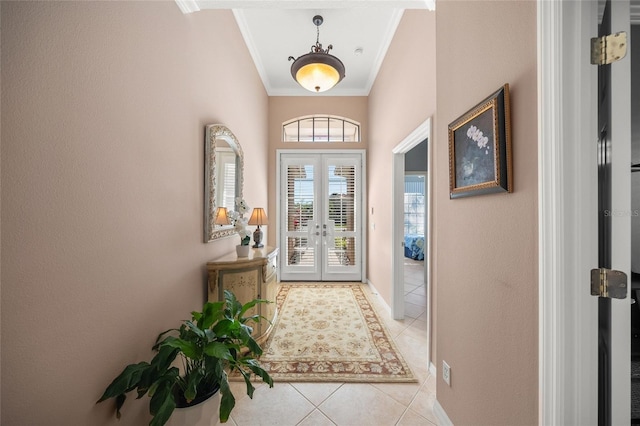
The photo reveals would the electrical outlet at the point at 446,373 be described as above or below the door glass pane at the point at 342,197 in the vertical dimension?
below

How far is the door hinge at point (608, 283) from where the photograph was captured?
0.85 metres

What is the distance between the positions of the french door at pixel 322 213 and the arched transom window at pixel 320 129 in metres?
0.33

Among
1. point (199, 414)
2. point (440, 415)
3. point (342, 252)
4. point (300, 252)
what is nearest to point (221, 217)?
point (199, 414)

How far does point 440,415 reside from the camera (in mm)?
1604

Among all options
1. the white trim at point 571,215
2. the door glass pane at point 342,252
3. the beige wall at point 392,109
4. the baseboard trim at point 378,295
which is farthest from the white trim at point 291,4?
the door glass pane at point 342,252

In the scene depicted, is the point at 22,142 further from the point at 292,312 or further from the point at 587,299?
the point at 292,312

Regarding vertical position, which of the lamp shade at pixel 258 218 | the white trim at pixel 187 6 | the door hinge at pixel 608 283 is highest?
the white trim at pixel 187 6

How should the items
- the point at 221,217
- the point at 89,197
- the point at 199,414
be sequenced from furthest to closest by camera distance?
the point at 221,217, the point at 199,414, the point at 89,197

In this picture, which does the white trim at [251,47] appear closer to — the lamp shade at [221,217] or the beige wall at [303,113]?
the beige wall at [303,113]

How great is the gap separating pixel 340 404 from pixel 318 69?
3.05m

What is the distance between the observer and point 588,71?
88 cm

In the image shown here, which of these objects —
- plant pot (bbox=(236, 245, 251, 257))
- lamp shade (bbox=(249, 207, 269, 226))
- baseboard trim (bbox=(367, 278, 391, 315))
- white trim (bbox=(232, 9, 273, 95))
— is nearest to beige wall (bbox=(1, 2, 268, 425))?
plant pot (bbox=(236, 245, 251, 257))

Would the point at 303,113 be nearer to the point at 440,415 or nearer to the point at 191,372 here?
the point at 191,372

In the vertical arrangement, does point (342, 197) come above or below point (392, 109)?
below
